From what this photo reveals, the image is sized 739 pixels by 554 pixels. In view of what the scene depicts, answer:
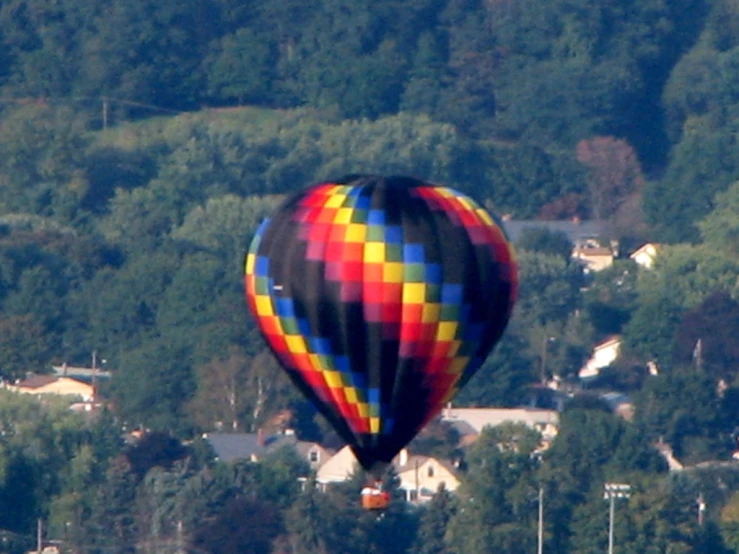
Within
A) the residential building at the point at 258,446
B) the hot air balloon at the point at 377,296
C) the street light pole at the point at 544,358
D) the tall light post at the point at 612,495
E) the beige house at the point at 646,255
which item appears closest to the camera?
the hot air balloon at the point at 377,296

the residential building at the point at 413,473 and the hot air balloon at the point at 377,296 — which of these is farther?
the residential building at the point at 413,473

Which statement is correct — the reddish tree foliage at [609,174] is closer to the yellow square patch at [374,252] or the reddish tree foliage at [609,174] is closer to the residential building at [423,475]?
the residential building at [423,475]

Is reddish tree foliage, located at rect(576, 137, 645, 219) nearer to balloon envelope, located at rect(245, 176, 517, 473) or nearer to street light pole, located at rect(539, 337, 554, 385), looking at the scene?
street light pole, located at rect(539, 337, 554, 385)

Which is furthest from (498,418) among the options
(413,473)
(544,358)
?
(544,358)

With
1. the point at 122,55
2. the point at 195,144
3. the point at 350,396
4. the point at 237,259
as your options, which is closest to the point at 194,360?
the point at 237,259

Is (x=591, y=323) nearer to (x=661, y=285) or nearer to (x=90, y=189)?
(x=661, y=285)

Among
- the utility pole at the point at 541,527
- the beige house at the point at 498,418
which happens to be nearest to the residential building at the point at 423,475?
the beige house at the point at 498,418

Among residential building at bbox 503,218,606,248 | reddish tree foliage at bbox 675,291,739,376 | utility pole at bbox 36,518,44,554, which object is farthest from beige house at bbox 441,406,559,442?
residential building at bbox 503,218,606,248
